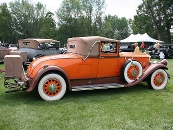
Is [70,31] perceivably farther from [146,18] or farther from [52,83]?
[52,83]

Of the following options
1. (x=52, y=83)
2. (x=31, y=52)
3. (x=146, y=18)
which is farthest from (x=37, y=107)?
(x=146, y=18)

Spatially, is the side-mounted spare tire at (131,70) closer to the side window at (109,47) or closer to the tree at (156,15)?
the side window at (109,47)

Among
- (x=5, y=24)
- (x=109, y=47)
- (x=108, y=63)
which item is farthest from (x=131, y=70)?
(x=5, y=24)

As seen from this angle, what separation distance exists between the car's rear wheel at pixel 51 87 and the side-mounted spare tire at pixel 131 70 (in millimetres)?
1764

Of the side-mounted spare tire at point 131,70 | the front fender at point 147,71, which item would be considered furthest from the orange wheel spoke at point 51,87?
the front fender at point 147,71

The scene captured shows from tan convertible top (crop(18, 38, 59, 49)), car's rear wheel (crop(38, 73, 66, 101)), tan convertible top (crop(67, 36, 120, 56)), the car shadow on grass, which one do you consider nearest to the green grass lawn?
the car shadow on grass

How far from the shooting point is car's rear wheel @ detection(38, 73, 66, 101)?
4.92 m

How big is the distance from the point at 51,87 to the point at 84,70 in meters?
0.98

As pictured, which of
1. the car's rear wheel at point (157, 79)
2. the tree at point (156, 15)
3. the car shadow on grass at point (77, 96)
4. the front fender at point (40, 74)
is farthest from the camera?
the tree at point (156, 15)

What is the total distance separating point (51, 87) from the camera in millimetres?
4977

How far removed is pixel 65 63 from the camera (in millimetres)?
5207

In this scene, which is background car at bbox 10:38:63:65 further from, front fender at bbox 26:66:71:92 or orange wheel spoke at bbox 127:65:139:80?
orange wheel spoke at bbox 127:65:139:80

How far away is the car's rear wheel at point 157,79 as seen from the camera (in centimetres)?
614

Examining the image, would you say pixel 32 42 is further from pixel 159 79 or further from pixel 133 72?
pixel 159 79
